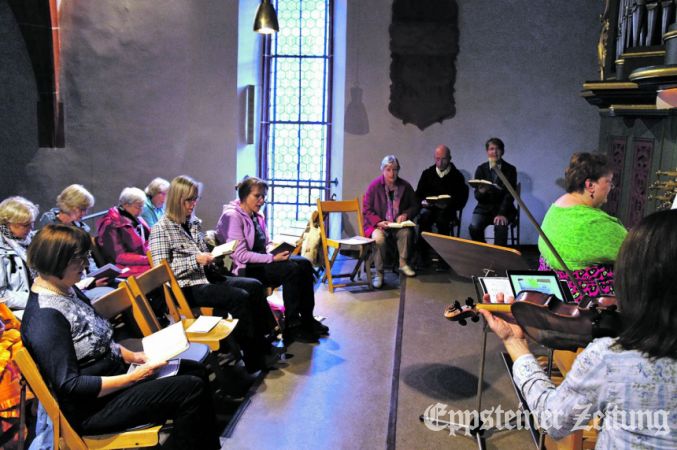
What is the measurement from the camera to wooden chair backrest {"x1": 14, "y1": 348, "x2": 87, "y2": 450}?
8.35 feet

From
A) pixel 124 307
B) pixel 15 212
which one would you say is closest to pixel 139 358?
pixel 124 307

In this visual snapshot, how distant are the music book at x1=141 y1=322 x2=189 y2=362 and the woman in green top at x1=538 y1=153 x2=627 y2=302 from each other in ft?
6.24

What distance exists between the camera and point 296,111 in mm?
8539

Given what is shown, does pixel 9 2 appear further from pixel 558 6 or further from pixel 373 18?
pixel 558 6

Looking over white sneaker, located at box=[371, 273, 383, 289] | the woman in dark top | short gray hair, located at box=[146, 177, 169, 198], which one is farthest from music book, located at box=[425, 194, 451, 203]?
the woman in dark top

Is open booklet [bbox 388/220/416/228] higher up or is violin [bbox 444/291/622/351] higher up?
violin [bbox 444/291/622/351]

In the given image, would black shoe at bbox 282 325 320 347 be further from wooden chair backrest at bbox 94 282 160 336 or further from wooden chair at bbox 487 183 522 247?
wooden chair at bbox 487 183 522 247

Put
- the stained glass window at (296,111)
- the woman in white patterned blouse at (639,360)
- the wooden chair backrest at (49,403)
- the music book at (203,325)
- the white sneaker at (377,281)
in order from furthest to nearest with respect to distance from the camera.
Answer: the stained glass window at (296,111) < the white sneaker at (377,281) < the music book at (203,325) < the wooden chair backrest at (49,403) < the woman in white patterned blouse at (639,360)

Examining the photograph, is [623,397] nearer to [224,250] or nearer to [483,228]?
[224,250]

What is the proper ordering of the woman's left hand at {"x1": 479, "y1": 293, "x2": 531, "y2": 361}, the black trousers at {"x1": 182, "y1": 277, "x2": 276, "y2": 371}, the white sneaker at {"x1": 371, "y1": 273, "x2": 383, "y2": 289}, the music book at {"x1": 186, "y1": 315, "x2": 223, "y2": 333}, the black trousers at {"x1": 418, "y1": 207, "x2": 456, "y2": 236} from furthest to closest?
1. the black trousers at {"x1": 418, "y1": 207, "x2": 456, "y2": 236}
2. the white sneaker at {"x1": 371, "y1": 273, "x2": 383, "y2": 289}
3. the black trousers at {"x1": 182, "y1": 277, "x2": 276, "y2": 371}
4. the music book at {"x1": 186, "y1": 315, "x2": 223, "y2": 333}
5. the woman's left hand at {"x1": 479, "y1": 293, "x2": 531, "y2": 361}

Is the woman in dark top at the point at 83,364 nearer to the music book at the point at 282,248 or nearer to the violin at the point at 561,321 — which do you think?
the violin at the point at 561,321

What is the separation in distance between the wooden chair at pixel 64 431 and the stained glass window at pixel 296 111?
575cm

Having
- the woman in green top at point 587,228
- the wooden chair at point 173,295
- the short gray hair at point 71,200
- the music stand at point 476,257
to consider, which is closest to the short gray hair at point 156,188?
the short gray hair at point 71,200

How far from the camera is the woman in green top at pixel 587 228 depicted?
10.8ft
